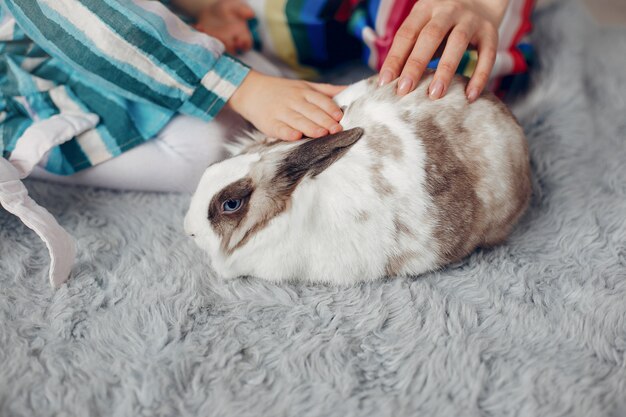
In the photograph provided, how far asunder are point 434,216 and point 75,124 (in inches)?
23.0

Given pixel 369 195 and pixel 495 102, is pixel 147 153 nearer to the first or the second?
pixel 369 195

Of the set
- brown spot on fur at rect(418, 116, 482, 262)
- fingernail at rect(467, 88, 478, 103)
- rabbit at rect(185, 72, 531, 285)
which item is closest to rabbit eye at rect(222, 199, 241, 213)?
rabbit at rect(185, 72, 531, 285)

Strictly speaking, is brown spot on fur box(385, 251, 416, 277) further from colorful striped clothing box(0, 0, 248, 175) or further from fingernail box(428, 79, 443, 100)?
colorful striped clothing box(0, 0, 248, 175)

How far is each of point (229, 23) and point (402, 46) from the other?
0.48 meters

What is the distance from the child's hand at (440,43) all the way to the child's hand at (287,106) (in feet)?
0.31

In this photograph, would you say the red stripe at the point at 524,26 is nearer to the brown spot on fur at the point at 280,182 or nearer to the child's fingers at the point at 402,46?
the child's fingers at the point at 402,46

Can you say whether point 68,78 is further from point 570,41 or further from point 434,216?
point 570,41

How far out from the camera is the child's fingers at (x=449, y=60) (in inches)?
30.1

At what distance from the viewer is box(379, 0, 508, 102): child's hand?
778 millimetres

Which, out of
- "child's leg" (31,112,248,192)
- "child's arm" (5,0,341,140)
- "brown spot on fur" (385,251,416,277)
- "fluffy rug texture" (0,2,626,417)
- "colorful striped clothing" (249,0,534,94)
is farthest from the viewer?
"colorful striped clothing" (249,0,534,94)

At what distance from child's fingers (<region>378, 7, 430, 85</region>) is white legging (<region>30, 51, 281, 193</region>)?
0.29m

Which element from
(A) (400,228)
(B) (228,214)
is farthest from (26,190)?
(A) (400,228)

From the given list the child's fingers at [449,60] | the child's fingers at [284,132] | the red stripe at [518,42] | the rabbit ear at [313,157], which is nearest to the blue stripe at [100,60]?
the child's fingers at [284,132]

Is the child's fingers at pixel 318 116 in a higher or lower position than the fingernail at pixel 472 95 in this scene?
lower
